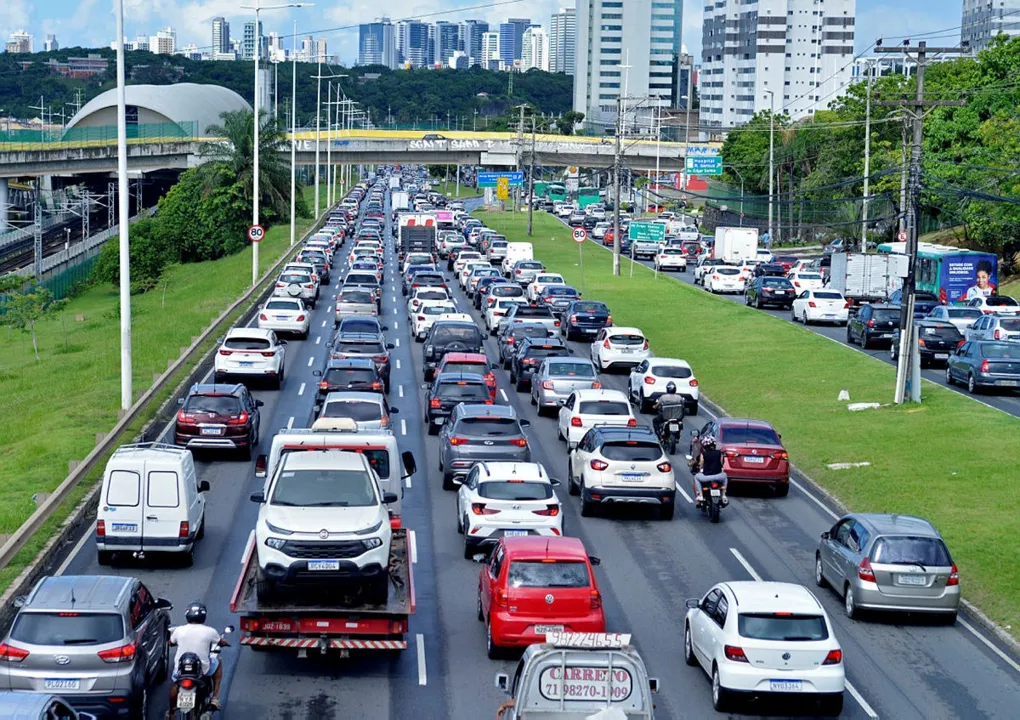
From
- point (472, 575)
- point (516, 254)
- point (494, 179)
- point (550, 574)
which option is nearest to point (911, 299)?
point (472, 575)

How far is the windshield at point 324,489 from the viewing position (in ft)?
60.1

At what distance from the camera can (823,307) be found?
59.2 metres

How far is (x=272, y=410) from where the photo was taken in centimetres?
3806

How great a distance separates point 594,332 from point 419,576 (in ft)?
105

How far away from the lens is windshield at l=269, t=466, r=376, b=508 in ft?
60.1

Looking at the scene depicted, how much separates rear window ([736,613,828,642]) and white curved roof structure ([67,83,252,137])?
140937 mm

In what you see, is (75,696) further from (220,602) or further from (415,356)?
(415,356)

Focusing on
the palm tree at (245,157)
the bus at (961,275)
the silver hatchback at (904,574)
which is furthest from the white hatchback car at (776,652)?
the palm tree at (245,157)

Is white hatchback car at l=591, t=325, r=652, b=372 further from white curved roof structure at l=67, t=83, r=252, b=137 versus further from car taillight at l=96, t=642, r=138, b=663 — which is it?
white curved roof structure at l=67, t=83, r=252, b=137

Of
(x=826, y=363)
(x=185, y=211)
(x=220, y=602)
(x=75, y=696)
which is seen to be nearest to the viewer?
(x=75, y=696)

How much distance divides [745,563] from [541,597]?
7170 millimetres

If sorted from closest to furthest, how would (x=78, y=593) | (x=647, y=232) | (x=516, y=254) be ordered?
(x=78, y=593), (x=516, y=254), (x=647, y=232)

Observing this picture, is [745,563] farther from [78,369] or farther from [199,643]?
[78,369]

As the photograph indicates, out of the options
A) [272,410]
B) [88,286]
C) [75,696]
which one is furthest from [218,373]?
[88,286]
